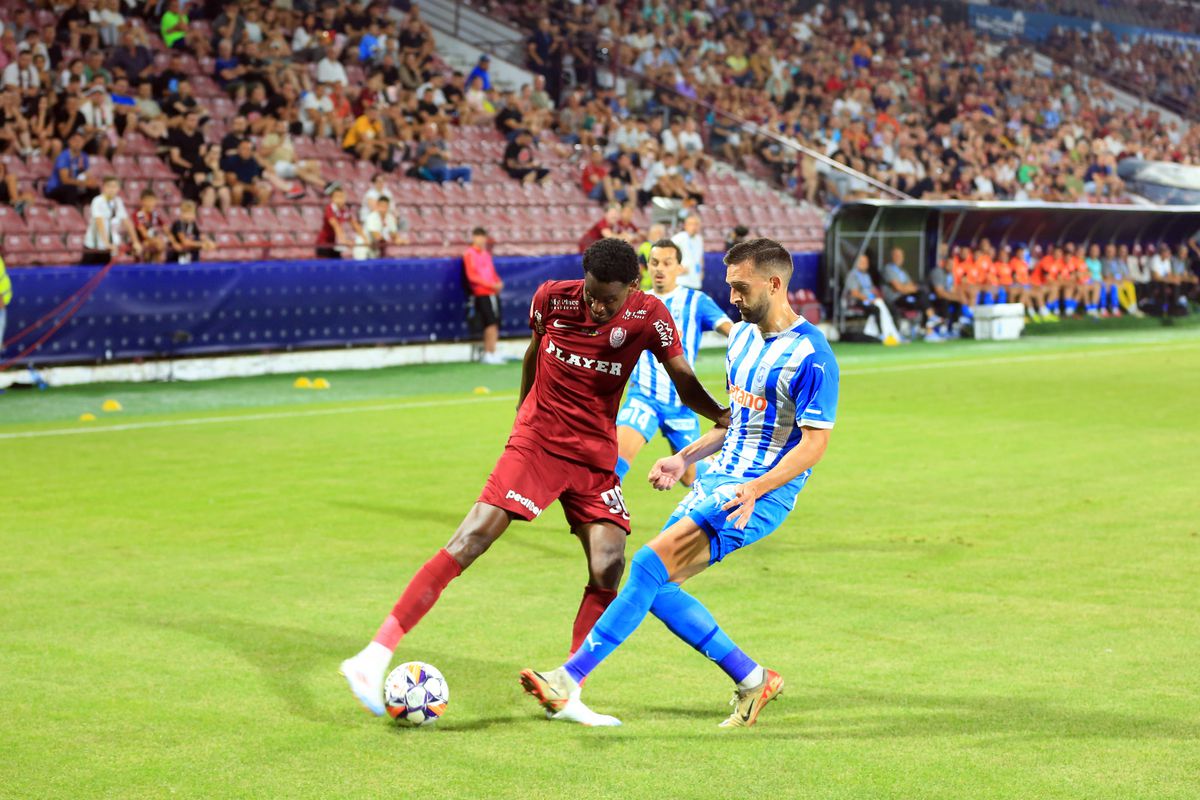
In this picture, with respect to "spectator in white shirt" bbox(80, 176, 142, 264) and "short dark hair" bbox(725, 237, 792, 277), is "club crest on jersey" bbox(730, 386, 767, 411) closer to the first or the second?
"short dark hair" bbox(725, 237, 792, 277)

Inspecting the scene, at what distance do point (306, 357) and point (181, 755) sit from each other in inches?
630

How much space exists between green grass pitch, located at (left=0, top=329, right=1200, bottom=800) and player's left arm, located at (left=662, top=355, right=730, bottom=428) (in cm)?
120

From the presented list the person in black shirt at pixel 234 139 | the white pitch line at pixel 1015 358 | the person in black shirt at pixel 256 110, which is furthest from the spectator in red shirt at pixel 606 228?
the person in black shirt at pixel 234 139

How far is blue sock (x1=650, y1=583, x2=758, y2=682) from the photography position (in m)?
6.30

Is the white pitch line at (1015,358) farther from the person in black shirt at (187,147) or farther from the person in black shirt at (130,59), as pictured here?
the person in black shirt at (130,59)

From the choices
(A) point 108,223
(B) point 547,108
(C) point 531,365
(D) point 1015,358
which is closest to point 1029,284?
(D) point 1015,358

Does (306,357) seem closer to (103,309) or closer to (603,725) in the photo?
(103,309)

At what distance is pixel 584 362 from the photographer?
669 cm

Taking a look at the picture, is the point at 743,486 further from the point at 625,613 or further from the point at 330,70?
the point at 330,70

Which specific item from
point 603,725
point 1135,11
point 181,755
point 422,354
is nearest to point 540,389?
point 603,725

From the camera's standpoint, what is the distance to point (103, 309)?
19.2 metres

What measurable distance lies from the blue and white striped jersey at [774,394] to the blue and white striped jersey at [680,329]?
3760 mm

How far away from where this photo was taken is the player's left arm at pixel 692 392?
22.0ft

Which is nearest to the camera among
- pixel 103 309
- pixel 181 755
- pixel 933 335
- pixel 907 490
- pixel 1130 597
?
pixel 181 755
